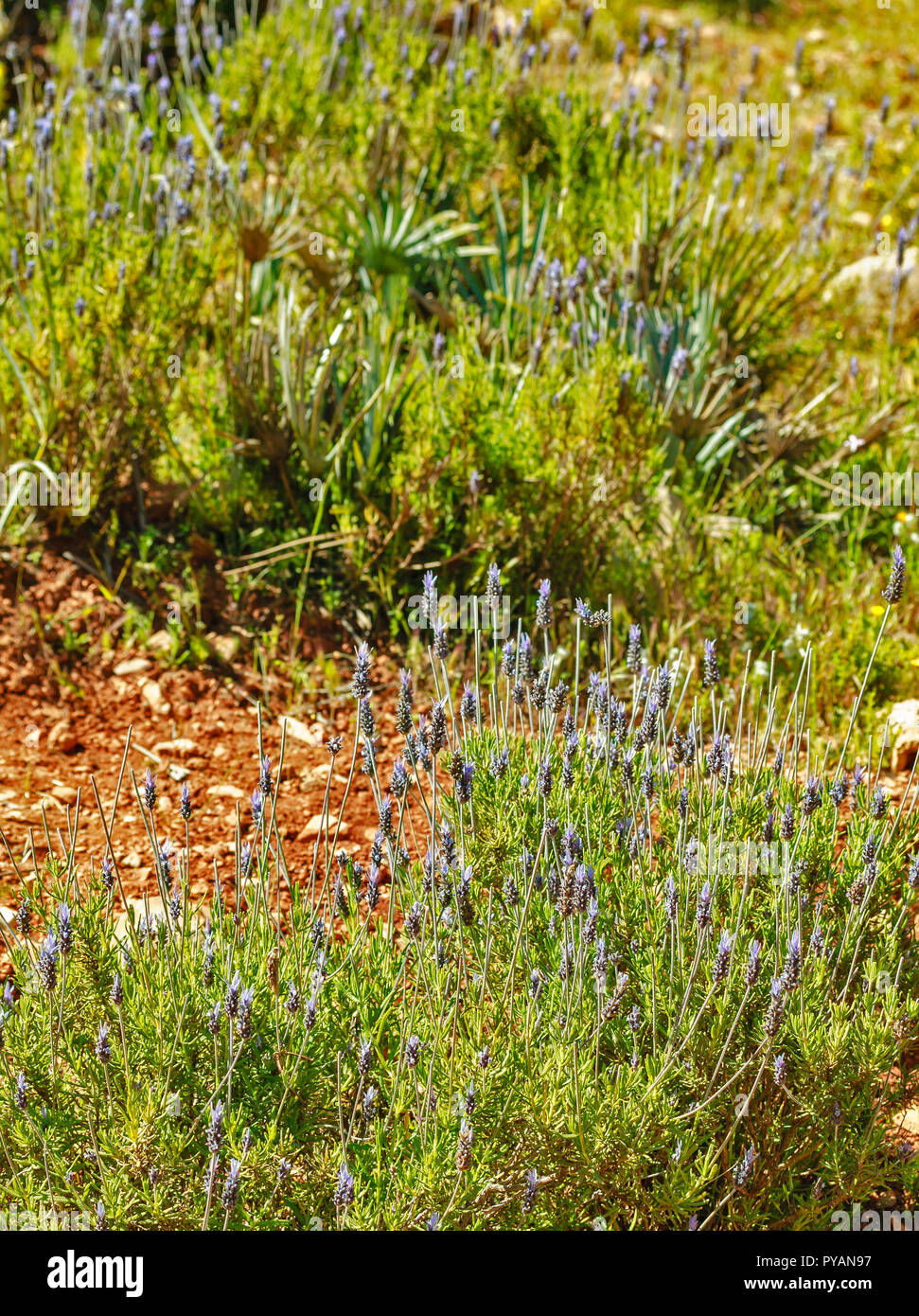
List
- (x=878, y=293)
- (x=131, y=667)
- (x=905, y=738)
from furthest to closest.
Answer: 1. (x=878, y=293)
2. (x=131, y=667)
3. (x=905, y=738)

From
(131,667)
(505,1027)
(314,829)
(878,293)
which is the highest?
(878,293)

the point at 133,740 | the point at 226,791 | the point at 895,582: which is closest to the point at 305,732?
the point at 226,791

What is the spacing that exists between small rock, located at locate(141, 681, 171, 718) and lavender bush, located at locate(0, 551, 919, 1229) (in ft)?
4.14

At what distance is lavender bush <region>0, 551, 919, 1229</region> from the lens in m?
2.09

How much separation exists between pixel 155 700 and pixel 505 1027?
1.84m

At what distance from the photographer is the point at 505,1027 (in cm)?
233

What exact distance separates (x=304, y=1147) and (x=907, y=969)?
3.89 ft

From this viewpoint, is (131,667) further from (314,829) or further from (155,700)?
(314,829)

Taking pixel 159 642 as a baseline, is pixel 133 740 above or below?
below

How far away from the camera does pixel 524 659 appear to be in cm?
249

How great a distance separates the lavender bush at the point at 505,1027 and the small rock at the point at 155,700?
49.6 inches

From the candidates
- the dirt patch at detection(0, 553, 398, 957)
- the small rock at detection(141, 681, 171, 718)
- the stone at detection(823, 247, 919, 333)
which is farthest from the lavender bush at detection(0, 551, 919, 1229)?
the stone at detection(823, 247, 919, 333)

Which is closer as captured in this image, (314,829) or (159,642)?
(314,829)
